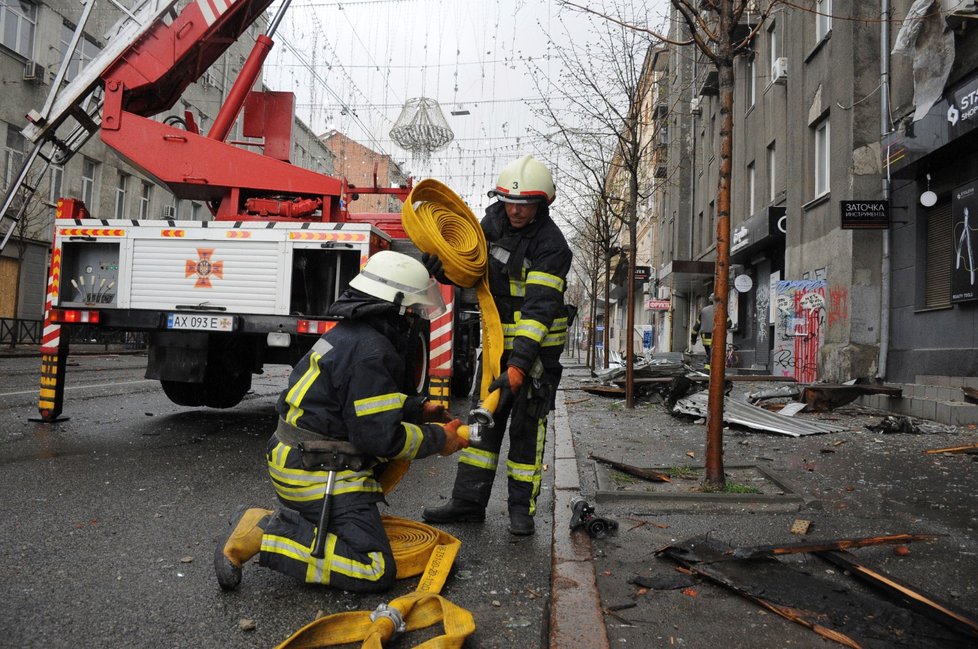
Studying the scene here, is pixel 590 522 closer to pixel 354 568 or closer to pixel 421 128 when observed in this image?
pixel 354 568

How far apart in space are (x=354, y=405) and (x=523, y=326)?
115cm

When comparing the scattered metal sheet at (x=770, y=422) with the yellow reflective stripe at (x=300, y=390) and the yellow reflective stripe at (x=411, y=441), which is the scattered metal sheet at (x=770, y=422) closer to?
the yellow reflective stripe at (x=411, y=441)

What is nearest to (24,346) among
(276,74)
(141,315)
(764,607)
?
(276,74)

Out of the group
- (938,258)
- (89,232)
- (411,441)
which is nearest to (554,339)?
(411,441)

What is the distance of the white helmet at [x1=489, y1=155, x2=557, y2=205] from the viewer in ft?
13.0

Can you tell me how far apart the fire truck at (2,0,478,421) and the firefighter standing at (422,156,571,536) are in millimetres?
2420

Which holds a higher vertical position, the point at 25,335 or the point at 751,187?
the point at 751,187

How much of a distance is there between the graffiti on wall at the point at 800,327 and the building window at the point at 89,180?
966 inches

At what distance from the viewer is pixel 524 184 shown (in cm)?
397

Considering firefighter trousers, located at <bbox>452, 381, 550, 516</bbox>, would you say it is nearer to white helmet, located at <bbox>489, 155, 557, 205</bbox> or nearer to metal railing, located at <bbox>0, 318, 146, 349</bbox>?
white helmet, located at <bbox>489, 155, 557, 205</bbox>

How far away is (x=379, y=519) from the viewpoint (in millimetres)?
2986

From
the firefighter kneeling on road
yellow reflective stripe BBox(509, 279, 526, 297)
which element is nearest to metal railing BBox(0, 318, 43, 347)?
yellow reflective stripe BBox(509, 279, 526, 297)

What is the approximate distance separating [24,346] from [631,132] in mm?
21423

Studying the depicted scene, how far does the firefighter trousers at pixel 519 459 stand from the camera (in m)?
3.94
